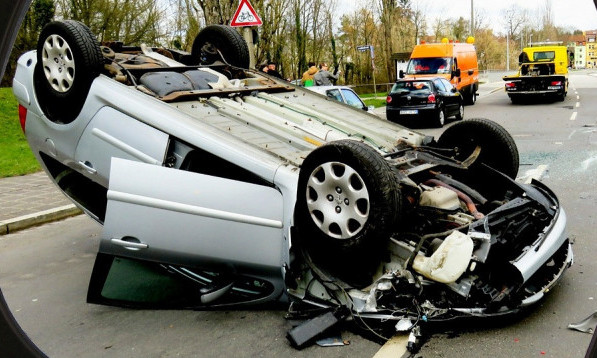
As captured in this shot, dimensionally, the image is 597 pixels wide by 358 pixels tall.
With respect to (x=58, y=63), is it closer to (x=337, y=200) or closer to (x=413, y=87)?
(x=337, y=200)

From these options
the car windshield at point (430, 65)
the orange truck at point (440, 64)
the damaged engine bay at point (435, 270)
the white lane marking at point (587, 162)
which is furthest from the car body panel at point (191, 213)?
the car windshield at point (430, 65)

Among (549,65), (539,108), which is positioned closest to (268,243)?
(539,108)

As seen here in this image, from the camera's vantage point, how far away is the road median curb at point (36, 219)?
6949 mm

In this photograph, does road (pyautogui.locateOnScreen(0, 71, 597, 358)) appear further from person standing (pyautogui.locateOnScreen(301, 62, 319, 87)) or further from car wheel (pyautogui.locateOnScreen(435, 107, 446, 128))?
person standing (pyautogui.locateOnScreen(301, 62, 319, 87))

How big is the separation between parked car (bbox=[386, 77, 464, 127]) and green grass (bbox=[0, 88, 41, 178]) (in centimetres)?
990

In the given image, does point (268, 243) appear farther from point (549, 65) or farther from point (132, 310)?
point (549, 65)

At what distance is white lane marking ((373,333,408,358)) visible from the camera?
329 centimetres

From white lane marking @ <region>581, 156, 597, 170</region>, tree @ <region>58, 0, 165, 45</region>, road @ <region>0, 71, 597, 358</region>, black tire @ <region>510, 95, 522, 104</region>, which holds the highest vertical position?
tree @ <region>58, 0, 165, 45</region>

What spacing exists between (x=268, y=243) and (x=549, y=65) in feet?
78.7

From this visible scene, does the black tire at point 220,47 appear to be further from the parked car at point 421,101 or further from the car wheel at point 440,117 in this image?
the car wheel at point 440,117

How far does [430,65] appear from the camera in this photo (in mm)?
23109

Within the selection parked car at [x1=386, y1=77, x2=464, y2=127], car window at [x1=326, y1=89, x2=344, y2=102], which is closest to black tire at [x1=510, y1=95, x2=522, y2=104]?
parked car at [x1=386, y1=77, x2=464, y2=127]

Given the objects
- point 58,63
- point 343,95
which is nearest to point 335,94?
point 343,95

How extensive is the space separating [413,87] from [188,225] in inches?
567
